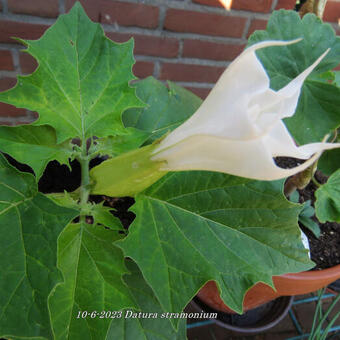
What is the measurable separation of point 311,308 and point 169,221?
71cm

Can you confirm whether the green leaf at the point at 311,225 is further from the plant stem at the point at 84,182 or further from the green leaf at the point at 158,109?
the plant stem at the point at 84,182

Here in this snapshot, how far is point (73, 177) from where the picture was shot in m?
0.60

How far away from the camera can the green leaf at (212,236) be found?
384 millimetres

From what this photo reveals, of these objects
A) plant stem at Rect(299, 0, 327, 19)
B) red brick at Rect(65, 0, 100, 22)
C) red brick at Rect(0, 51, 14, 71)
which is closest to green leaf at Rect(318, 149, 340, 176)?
plant stem at Rect(299, 0, 327, 19)

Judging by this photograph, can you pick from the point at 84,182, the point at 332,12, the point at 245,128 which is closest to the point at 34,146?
the point at 84,182

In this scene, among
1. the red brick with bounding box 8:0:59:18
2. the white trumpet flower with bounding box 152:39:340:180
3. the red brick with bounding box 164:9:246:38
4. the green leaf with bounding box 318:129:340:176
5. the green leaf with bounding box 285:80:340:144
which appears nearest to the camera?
the white trumpet flower with bounding box 152:39:340:180

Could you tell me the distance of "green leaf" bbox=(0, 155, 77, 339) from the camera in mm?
330

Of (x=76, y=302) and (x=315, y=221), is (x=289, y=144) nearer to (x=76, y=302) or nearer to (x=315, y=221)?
(x=76, y=302)

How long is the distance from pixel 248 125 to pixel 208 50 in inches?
29.8

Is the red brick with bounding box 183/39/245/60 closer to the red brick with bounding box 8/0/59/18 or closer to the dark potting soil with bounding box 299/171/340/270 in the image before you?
the red brick with bounding box 8/0/59/18

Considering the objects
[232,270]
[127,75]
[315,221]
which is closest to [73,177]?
[127,75]

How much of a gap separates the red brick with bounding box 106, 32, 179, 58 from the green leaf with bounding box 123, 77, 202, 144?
349 millimetres

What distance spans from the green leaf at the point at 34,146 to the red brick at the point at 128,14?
1.49ft

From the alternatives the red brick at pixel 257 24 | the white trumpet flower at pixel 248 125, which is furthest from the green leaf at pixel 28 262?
the red brick at pixel 257 24
